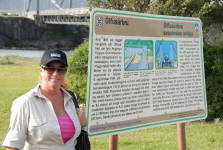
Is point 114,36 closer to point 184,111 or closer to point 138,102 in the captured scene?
point 138,102

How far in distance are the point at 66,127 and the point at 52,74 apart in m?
0.38

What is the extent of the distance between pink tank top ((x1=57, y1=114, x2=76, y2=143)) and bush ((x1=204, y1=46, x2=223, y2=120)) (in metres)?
5.03

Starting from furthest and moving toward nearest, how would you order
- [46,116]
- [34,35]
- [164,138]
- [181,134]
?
[34,35]
[164,138]
[181,134]
[46,116]

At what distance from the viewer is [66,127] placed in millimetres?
2355

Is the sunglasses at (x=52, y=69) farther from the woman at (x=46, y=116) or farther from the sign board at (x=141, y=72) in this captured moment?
the sign board at (x=141, y=72)

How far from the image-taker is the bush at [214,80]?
6895 mm

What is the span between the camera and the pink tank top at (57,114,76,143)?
234 centimetres

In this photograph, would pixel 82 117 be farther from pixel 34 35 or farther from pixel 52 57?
pixel 34 35

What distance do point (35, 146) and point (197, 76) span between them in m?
2.18

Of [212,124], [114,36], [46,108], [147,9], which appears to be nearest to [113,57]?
[114,36]

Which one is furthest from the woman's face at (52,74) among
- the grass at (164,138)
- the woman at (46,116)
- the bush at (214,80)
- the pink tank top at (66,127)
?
the bush at (214,80)

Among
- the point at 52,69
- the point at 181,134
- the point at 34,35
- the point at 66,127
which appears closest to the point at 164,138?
the point at 181,134

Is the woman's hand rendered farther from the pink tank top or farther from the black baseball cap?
the black baseball cap

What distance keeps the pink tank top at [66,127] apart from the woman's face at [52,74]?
23 cm
